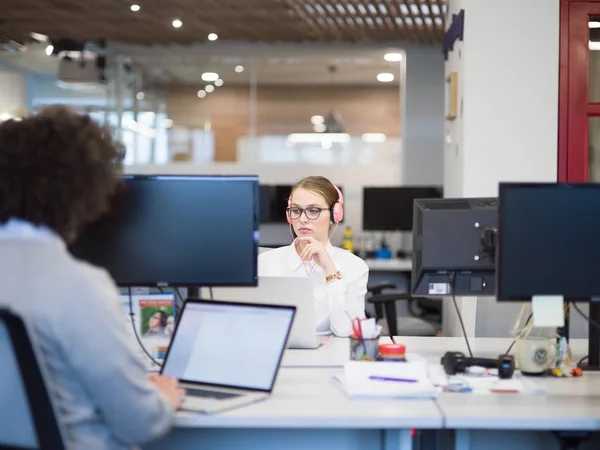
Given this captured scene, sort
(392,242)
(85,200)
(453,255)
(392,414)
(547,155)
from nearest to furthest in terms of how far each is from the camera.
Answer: (85,200) → (392,414) → (453,255) → (547,155) → (392,242)

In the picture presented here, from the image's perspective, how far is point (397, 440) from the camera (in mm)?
2242

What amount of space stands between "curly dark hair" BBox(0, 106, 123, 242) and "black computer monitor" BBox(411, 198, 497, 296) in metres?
1.37

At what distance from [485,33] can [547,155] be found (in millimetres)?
812

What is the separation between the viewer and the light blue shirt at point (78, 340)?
1753 mm

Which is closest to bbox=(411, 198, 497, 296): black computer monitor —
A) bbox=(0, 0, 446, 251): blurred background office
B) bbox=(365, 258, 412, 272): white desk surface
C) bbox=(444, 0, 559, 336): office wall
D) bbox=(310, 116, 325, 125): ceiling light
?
bbox=(444, 0, 559, 336): office wall

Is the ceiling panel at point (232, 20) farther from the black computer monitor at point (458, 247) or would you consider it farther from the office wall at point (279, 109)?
the black computer monitor at point (458, 247)

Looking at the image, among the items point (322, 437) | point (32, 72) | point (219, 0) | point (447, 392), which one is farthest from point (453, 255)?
point (32, 72)

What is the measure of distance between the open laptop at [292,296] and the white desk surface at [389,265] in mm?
4365

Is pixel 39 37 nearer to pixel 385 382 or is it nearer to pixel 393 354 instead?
pixel 393 354

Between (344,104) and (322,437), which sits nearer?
(322,437)

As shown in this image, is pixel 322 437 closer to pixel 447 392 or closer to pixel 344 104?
pixel 447 392

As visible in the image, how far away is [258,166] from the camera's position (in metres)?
9.25

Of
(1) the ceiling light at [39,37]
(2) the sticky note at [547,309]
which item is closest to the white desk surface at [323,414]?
(2) the sticky note at [547,309]

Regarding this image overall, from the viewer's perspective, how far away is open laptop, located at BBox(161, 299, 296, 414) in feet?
7.70
